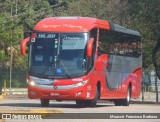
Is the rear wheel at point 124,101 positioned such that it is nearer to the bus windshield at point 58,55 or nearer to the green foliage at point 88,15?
the bus windshield at point 58,55

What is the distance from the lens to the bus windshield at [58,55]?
87.5 ft

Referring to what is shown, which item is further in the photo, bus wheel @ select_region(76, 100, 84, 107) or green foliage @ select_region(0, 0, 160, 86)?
green foliage @ select_region(0, 0, 160, 86)

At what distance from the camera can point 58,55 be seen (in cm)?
2678

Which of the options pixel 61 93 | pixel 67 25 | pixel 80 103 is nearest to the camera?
pixel 61 93

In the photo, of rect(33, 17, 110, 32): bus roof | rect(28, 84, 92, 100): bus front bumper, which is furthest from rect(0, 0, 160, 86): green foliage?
rect(28, 84, 92, 100): bus front bumper

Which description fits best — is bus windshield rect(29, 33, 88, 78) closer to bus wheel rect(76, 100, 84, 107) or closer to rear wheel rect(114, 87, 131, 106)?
bus wheel rect(76, 100, 84, 107)

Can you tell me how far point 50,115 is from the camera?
19125mm

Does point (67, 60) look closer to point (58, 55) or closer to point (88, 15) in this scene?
point (58, 55)

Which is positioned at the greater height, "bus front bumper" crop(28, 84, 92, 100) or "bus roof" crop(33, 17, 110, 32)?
"bus roof" crop(33, 17, 110, 32)

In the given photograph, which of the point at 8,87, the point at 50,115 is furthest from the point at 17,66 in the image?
the point at 50,115

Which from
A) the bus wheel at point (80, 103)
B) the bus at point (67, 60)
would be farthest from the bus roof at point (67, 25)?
the bus wheel at point (80, 103)

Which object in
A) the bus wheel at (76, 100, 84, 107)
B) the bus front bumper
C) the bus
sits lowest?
the bus wheel at (76, 100, 84, 107)

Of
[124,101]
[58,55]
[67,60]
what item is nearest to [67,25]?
[58,55]

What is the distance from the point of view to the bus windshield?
2667 cm
